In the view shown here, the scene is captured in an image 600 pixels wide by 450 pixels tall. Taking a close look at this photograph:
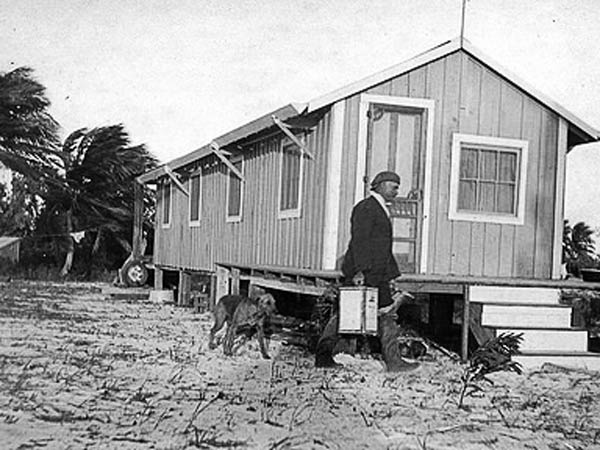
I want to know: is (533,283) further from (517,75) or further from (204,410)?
(204,410)

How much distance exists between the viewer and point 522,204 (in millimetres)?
10797

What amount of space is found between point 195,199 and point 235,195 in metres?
3.14

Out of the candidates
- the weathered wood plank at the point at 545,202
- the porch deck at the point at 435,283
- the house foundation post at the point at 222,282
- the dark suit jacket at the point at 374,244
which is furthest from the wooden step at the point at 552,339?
the house foundation post at the point at 222,282

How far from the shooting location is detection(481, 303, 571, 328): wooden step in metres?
9.27

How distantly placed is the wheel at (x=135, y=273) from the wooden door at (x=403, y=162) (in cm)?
1103

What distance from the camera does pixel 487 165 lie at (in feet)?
35.3

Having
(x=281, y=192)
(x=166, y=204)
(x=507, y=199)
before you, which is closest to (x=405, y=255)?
(x=507, y=199)

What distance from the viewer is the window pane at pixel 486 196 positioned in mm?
10703

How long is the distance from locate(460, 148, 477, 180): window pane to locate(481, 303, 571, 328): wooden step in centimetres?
193

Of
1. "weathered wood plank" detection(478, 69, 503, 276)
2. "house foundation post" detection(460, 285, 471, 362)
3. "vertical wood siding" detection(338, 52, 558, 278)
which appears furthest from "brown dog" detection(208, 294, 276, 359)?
"weathered wood plank" detection(478, 69, 503, 276)

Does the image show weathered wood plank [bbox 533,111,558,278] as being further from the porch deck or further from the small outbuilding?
the small outbuilding

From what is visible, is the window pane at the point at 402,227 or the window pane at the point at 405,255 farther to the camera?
the window pane at the point at 402,227

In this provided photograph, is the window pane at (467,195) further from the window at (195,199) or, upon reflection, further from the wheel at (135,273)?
the wheel at (135,273)

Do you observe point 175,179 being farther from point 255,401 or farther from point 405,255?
point 255,401
